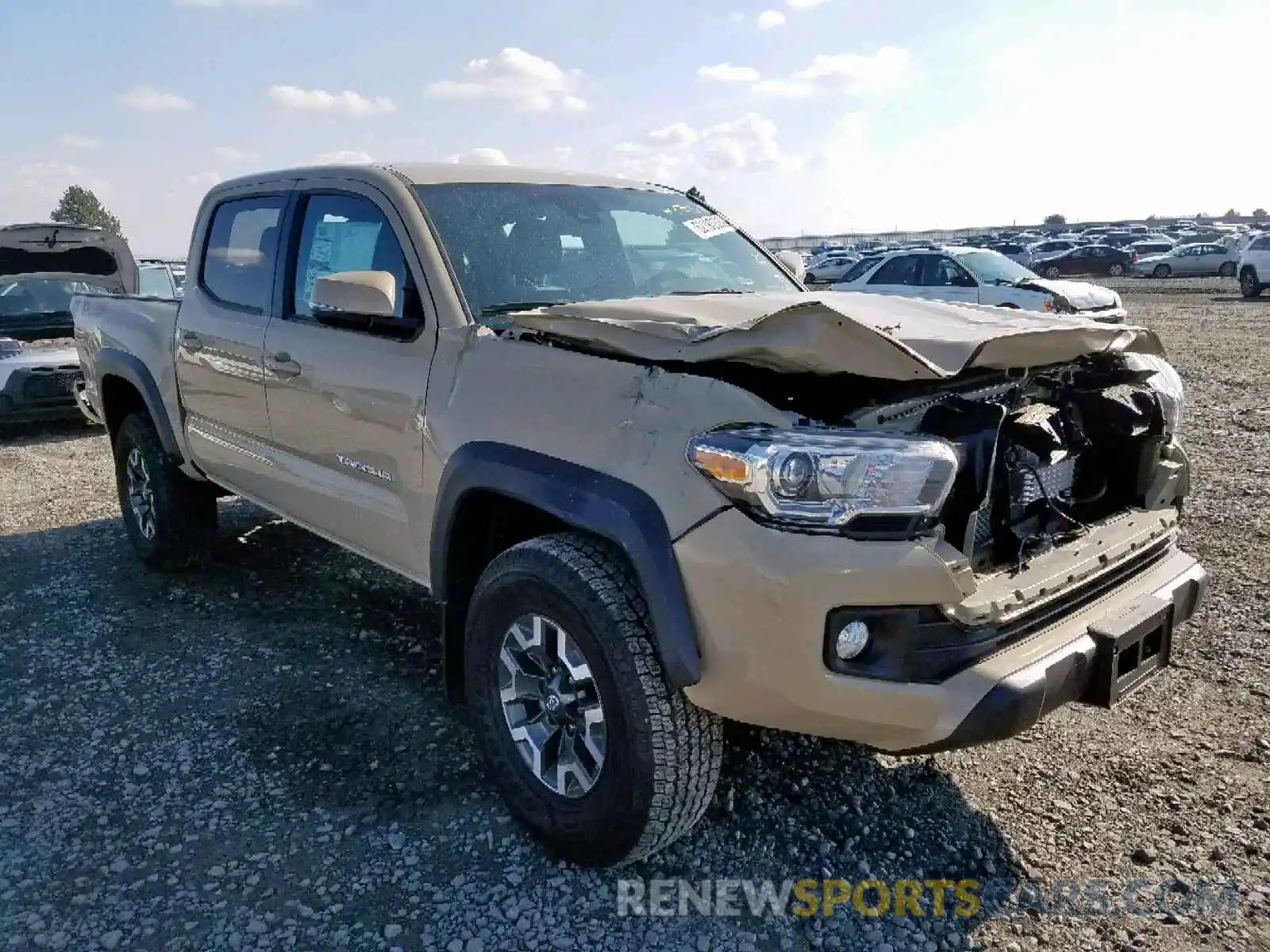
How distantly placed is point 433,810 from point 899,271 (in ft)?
43.9

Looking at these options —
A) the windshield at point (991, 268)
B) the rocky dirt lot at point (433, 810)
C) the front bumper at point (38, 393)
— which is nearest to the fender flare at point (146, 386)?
the rocky dirt lot at point (433, 810)

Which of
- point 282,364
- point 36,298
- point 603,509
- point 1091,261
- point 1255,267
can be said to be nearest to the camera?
point 603,509

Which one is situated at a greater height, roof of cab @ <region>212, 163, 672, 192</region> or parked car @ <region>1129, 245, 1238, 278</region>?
roof of cab @ <region>212, 163, 672, 192</region>

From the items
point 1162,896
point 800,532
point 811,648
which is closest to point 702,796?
point 811,648

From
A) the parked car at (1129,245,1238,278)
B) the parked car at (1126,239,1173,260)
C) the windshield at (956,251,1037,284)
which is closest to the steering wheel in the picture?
the windshield at (956,251,1037,284)

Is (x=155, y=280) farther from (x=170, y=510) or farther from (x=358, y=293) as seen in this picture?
(x=358, y=293)

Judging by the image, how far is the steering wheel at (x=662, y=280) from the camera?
357 cm

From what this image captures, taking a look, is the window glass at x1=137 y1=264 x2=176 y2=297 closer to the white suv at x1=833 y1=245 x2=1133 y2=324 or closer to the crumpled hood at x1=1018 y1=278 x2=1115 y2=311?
the white suv at x1=833 y1=245 x2=1133 y2=324

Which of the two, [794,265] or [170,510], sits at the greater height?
[794,265]

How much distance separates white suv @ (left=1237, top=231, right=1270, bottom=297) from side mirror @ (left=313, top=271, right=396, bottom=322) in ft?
91.0

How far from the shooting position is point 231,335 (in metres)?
4.25

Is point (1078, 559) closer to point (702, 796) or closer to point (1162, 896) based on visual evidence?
point (1162, 896)

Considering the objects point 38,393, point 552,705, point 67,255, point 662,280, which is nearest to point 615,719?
point 552,705

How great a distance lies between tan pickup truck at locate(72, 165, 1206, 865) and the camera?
2.25 m
